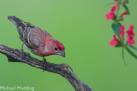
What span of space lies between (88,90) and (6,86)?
0.58 meters

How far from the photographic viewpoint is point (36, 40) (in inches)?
40.8

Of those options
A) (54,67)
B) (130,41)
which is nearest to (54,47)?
(54,67)

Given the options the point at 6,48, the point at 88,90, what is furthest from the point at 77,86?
the point at 6,48

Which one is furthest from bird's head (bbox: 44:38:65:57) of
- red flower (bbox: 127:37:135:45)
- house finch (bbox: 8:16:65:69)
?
red flower (bbox: 127:37:135:45)

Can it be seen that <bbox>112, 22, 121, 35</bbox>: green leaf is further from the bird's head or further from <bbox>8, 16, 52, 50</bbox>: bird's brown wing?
<bbox>8, 16, 52, 50</bbox>: bird's brown wing

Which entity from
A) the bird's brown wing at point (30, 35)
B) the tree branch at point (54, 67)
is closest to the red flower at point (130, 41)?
the tree branch at point (54, 67)

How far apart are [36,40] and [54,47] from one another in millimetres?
195

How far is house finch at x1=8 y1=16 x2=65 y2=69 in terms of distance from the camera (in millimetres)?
926

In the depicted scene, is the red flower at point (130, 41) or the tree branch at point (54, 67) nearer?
the red flower at point (130, 41)

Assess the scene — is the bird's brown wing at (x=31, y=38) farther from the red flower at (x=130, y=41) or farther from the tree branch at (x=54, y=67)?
the red flower at (x=130, y=41)

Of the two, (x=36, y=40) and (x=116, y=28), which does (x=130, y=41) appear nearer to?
(x=116, y=28)

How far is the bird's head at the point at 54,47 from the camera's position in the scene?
0.85 m

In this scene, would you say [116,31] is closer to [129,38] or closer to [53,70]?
[129,38]

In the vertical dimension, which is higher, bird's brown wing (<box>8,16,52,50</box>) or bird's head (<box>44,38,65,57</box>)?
bird's brown wing (<box>8,16,52,50</box>)
